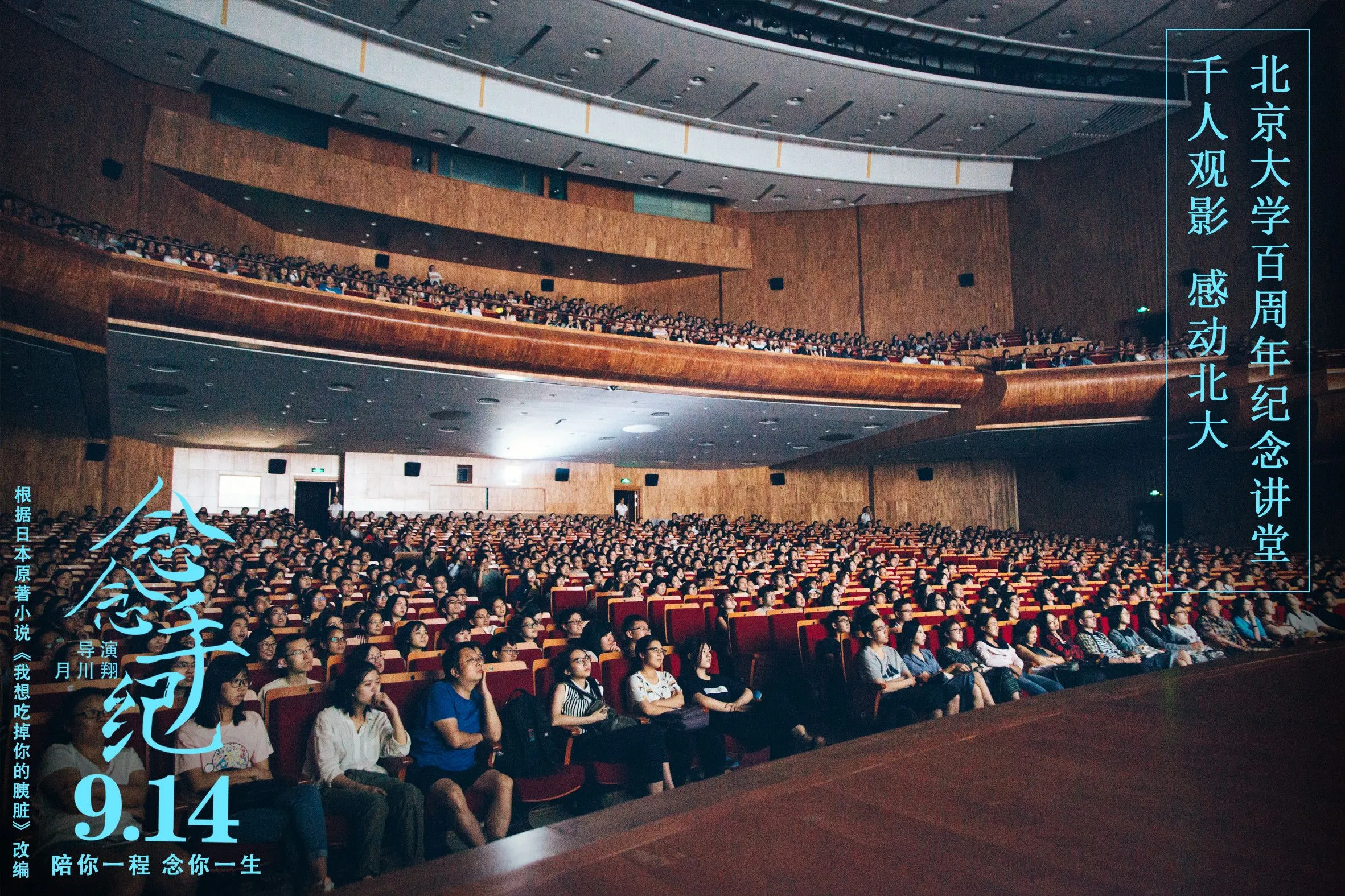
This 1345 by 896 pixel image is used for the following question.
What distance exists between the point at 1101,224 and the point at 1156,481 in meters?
4.97

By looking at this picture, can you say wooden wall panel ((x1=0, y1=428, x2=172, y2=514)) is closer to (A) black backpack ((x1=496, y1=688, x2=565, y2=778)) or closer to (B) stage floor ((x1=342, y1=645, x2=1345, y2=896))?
(A) black backpack ((x1=496, y1=688, x2=565, y2=778))

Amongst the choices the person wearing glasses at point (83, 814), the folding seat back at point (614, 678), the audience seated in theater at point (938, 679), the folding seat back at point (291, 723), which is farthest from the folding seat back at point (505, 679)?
the audience seated in theater at point (938, 679)

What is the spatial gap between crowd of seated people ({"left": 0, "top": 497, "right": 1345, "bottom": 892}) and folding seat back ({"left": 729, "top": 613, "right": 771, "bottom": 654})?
20 millimetres

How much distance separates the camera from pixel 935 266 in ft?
52.5

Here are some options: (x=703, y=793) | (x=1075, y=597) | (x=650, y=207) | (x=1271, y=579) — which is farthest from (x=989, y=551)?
(x=703, y=793)

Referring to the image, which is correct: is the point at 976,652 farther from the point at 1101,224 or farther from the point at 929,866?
the point at 1101,224

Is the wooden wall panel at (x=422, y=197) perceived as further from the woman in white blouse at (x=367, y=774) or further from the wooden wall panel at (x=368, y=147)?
the woman in white blouse at (x=367, y=774)

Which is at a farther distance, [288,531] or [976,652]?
[288,531]

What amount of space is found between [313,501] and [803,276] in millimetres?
11195

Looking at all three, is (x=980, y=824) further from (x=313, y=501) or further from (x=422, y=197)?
(x=313, y=501)

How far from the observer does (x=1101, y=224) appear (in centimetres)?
1427

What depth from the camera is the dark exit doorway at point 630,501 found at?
17.9 meters

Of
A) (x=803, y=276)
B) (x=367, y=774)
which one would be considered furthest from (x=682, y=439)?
(x=367, y=774)

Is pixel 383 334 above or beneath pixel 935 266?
beneath
